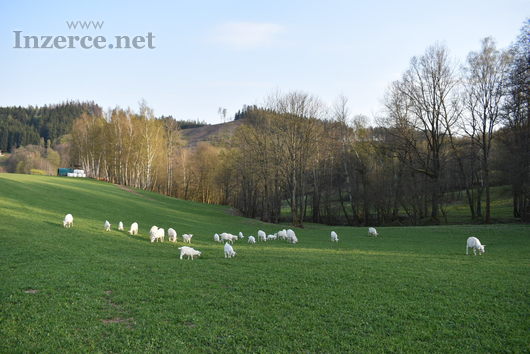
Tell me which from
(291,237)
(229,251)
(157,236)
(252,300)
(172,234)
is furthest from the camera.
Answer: (291,237)

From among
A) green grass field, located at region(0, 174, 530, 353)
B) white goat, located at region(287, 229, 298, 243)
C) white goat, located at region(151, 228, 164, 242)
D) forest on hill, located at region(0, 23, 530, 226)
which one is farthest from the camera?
forest on hill, located at region(0, 23, 530, 226)

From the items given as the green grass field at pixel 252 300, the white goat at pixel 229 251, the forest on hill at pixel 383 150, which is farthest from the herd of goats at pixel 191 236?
the forest on hill at pixel 383 150

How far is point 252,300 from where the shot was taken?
1034 centimetres

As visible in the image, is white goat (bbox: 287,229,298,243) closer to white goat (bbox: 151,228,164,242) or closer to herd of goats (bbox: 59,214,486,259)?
herd of goats (bbox: 59,214,486,259)

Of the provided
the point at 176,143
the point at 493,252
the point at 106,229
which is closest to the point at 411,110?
the point at 493,252

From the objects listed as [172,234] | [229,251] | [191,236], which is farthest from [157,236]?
[229,251]

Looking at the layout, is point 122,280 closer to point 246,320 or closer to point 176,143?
point 246,320

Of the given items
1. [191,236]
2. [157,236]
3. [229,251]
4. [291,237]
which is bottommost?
[291,237]

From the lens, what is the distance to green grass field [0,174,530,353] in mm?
7645

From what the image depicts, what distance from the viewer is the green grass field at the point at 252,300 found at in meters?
7.64

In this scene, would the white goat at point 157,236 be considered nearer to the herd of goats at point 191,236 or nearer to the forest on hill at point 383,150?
Result: the herd of goats at point 191,236

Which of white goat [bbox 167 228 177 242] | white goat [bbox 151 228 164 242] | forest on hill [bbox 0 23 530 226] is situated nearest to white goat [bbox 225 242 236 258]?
white goat [bbox 167 228 177 242]

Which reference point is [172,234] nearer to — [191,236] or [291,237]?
[191,236]

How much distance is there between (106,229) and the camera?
78.4 ft
